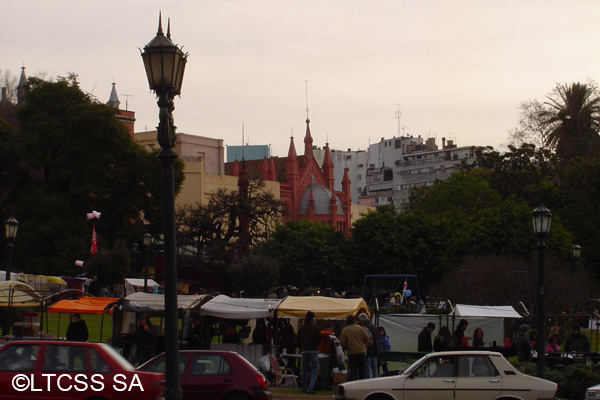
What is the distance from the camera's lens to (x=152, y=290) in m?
40.9

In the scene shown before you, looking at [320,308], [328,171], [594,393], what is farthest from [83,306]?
[328,171]

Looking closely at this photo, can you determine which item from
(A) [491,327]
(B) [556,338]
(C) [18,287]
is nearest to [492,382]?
(B) [556,338]

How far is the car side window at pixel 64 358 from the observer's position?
1231cm

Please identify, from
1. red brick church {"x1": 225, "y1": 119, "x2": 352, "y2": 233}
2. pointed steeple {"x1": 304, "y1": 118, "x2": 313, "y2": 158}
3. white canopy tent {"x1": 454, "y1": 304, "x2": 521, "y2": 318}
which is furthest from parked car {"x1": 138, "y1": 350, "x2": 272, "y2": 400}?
pointed steeple {"x1": 304, "y1": 118, "x2": 313, "y2": 158}

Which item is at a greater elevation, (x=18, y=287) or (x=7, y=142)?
(x=7, y=142)

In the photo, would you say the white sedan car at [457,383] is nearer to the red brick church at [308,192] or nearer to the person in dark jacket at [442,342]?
the person in dark jacket at [442,342]

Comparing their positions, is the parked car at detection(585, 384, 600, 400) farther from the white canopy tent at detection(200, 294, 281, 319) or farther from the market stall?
the white canopy tent at detection(200, 294, 281, 319)

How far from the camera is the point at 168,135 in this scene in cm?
1011

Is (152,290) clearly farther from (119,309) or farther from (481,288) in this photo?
(119,309)

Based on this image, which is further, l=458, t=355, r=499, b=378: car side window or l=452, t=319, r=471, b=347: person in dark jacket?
l=452, t=319, r=471, b=347: person in dark jacket

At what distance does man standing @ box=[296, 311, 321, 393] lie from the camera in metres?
18.7

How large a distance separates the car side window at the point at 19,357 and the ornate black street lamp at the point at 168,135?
Answer: 135 inches

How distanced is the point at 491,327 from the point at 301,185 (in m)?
88.3

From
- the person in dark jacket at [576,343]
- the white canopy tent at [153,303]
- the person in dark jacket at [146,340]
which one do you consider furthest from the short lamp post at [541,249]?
the person in dark jacket at [146,340]
